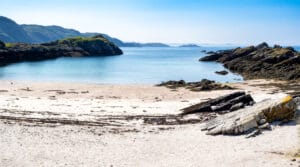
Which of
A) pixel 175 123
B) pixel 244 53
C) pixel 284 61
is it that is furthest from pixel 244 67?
pixel 175 123

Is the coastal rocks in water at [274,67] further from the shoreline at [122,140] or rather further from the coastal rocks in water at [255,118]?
the coastal rocks in water at [255,118]

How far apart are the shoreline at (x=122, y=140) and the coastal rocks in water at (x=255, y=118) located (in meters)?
0.77

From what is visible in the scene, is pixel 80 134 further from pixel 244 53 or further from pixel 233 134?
pixel 244 53

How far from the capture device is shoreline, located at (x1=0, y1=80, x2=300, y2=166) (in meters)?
18.3

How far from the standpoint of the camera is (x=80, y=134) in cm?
2353

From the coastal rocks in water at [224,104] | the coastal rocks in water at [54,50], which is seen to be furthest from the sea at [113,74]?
the coastal rocks in water at [224,104]

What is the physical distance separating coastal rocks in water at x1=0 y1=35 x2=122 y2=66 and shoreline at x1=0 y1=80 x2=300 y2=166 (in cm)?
9615

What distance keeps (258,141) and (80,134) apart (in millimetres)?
11538

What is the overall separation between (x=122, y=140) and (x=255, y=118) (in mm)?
9182

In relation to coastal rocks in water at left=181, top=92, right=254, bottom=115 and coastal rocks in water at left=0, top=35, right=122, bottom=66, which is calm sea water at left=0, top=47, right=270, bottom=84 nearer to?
coastal rocks in water at left=0, top=35, right=122, bottom=66

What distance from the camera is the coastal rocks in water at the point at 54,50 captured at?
133363 mm

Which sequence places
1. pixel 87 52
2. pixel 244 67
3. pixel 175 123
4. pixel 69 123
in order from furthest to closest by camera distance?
pixel 87 52 < pixel 244 67 < pixel 175 123 < pixel 69 123

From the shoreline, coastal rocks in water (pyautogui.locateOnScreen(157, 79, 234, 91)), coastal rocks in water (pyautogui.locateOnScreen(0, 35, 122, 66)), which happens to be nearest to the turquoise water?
coastal rocks in water (pyautogui.locateOnScreen(157, 79, 234, 91))

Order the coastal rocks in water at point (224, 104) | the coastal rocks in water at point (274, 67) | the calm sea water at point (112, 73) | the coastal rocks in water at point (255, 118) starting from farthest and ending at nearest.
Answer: the calm sea water at point (112, 73) → the coastal rocks in water at point (274, 67) → the coastal rocks in water at point (224, 104) → the coastal rocks in water at point (255, 118)
